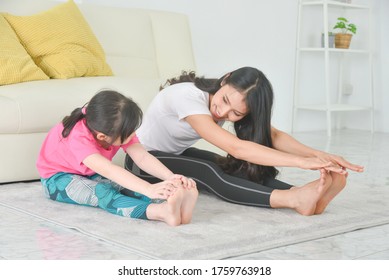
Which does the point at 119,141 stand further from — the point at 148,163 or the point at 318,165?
the point at 318,165

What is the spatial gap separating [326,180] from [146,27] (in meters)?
2.03

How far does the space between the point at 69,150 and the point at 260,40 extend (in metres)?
3.03

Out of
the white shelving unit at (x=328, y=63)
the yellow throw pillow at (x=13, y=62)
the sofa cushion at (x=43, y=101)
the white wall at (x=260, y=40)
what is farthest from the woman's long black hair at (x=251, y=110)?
the white shelving unit at (x=328, y=63)

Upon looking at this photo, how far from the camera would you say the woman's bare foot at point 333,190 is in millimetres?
2184

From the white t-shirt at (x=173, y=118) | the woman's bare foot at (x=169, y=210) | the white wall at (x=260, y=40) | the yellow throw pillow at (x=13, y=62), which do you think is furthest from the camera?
the white wall at (x=260, y=40)

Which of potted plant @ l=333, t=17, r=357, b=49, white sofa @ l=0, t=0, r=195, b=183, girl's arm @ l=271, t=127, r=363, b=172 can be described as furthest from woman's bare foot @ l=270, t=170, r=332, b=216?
potted plant @ l=333, t=17, r=357, b=49

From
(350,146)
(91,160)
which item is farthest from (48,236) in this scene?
(350,146)

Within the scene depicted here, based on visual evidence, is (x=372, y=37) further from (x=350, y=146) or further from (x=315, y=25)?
(x=350, y=146)

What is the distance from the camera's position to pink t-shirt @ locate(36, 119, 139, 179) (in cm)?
228

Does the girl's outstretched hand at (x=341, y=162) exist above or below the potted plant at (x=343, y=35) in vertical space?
below

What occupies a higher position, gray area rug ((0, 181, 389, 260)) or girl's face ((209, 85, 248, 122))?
girl's face ((209, 85, 248, 122))

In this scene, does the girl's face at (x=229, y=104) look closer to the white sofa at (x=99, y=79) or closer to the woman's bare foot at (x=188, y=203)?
the woman's bare foot at (x=188, y=203)

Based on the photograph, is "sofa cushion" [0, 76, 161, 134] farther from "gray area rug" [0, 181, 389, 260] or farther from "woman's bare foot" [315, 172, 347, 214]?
"woman's bare foot" [315, 172, 347, 214]

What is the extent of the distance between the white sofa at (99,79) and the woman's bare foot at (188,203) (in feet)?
3.23
